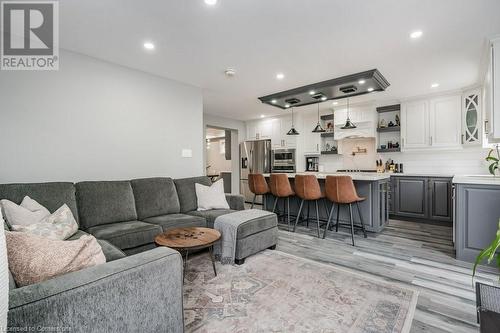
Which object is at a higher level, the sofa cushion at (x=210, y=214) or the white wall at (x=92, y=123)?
the white wall at (x=92, y=123)

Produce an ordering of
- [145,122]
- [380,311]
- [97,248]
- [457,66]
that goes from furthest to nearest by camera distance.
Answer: [145,122] < [457,66] < [380,311] < [97,248]

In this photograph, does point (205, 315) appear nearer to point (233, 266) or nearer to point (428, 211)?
point (233, 266)

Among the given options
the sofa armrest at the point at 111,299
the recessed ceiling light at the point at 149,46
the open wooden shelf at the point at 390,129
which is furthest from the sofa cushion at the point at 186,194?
the open wooden shelf at the point at 390,129

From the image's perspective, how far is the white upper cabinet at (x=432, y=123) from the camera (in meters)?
4.57

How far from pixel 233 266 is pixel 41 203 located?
2048 mm

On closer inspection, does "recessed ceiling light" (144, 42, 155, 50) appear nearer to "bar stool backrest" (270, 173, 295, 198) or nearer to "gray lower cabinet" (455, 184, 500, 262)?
"bar stool backrest" (270, 173, 295, 198)

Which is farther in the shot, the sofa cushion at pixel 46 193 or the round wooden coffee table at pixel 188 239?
the sofa cushion at pixel 46 193

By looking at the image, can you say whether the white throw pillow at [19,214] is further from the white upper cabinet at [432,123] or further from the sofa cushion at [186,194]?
the white upper cabinet at [432,123]

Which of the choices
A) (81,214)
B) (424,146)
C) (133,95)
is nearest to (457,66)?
(424,146)

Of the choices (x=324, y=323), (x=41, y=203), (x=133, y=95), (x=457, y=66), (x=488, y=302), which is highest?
(x=457, y=66)

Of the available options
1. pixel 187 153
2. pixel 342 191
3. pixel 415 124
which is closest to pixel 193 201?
pixel 187 153

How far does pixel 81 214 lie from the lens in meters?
2.65

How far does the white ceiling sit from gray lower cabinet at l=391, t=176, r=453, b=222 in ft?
6.14

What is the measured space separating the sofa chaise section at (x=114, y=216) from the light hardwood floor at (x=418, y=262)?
177 cm
